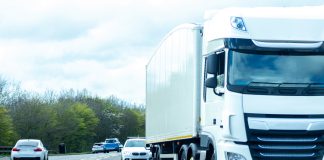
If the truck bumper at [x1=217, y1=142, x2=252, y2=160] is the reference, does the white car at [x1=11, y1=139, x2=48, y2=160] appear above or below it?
below

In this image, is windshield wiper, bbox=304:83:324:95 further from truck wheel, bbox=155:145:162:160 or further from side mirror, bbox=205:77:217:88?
truck wheel, bbox=155:145:162:160

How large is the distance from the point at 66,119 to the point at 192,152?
88778 mm

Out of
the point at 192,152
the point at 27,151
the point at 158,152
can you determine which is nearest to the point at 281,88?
the point at 192,152

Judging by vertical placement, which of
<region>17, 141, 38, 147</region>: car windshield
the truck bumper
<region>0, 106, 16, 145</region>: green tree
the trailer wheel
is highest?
the truck bumper

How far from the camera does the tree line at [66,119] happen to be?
84.5 meters

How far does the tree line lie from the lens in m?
84.5

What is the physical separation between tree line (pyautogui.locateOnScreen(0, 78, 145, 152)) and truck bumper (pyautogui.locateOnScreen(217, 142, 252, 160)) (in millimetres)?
64268

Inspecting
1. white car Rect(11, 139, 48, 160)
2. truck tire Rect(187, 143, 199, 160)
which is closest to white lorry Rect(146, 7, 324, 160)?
truck tire Rect(187, 143, 199, 160)

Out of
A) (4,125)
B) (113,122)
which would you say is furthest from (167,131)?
(113,122)

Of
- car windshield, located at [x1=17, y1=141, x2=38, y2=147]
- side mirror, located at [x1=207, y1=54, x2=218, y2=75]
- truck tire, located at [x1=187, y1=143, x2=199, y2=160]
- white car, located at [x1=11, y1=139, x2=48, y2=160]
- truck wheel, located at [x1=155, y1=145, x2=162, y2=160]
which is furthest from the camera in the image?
car windshield, located at [x1=17, y1=141, x2=38, y2=147]

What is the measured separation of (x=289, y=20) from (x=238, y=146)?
2533 mm

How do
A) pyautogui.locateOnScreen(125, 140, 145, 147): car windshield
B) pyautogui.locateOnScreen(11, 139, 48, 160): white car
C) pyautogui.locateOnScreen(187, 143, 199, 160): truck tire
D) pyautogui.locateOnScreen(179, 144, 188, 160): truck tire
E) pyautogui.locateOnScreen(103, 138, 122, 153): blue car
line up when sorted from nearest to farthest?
1. pyautogui.locateOnScreen(187, 143, 199, 160): truck tire
2. pyautogui.locateOnScreen(179, 144, 188, 160): truck tire
3. pyautogui.locateOnScreen(125, 140, 145, 147): car windshield
4. pyautogui.locateOnScreen(11, 139, 48, 160): white car
5. pyautogui.locateOnScreen(103, 138, 122, 153): blue car

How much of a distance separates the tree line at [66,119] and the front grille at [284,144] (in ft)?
213

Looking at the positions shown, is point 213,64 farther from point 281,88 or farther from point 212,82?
point 281,88
